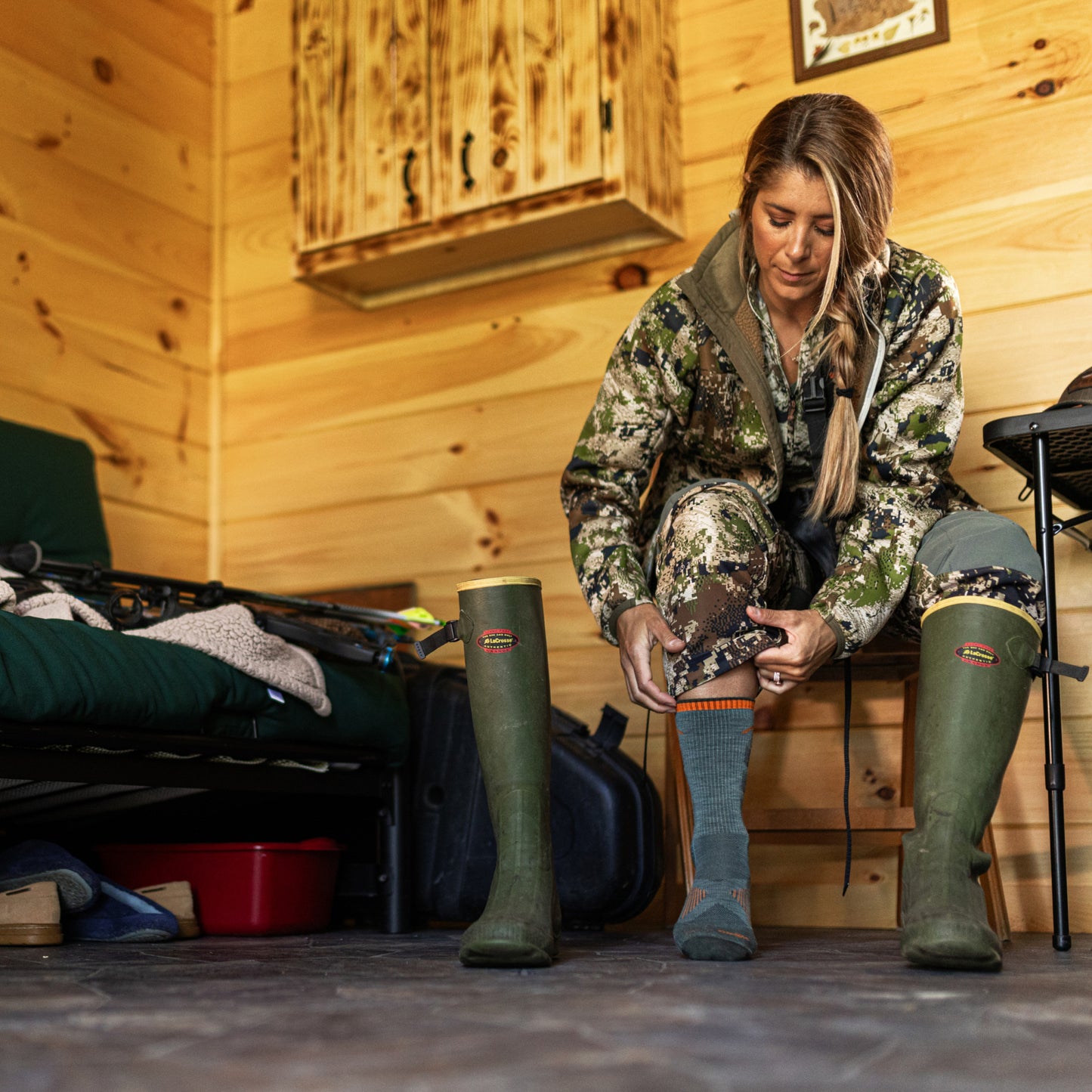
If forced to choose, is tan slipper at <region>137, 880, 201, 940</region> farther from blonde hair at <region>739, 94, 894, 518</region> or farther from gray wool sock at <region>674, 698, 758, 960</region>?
blonde hair at <region>739, 94, 894, 518</region>

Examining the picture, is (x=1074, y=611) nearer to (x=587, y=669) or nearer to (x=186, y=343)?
(x=587, y=669)

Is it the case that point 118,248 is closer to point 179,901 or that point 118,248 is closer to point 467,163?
point 467,163

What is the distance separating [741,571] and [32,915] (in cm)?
89

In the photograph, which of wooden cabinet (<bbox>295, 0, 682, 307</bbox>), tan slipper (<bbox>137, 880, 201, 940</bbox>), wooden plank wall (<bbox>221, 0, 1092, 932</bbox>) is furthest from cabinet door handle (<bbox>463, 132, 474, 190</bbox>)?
tan slipper (<bbox>137, 880, 201, 940</bbox>)

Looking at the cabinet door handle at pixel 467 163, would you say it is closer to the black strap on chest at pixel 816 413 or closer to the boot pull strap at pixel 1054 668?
the black strap on chest at pixel 816 413

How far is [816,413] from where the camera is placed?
60.0 inches

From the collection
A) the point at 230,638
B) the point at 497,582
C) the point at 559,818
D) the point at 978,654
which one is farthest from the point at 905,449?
the point at 230,638

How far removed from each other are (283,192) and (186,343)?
1.22 feet

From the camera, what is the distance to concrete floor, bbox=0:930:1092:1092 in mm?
634

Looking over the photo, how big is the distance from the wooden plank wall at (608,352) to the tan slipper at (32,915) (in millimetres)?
970

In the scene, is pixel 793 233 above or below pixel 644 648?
above

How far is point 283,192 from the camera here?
269cm

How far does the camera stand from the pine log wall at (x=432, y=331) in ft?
6.36

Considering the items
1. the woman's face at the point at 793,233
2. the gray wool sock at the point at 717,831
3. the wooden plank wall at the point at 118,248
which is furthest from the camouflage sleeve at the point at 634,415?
the wooden plank wall at the point at 118,248
